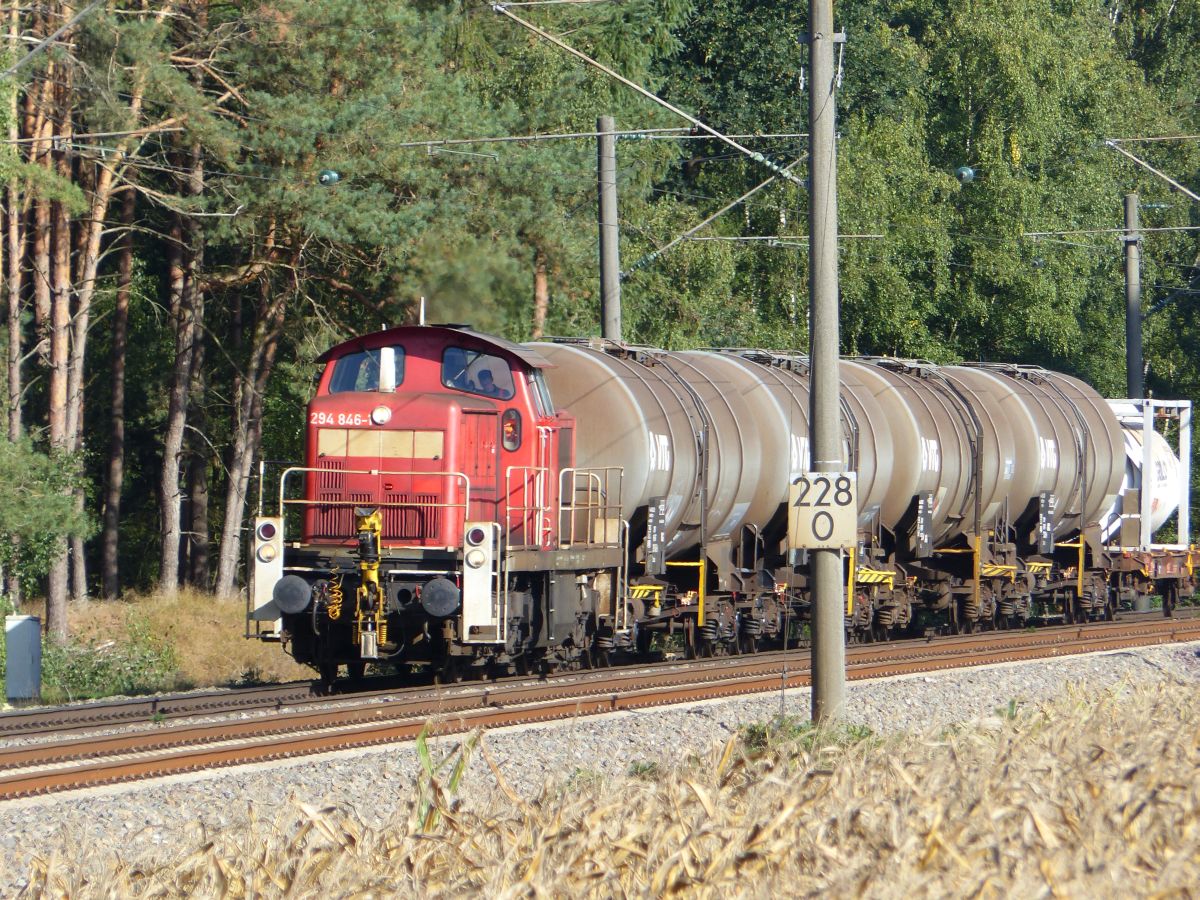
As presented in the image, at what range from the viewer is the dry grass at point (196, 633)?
23.7m

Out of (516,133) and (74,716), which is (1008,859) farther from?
(516,133)

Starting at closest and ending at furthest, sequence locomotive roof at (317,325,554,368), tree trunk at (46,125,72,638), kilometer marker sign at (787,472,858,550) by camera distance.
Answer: kilometer marker sign at (787,472,858,550), locomotive roof at (317,325,554,368), tree trunk at (46,125,72,638)

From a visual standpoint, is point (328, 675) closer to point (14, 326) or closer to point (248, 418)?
point (14, 326)

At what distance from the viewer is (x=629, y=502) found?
1739 cm

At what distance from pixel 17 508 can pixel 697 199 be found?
24694 mm

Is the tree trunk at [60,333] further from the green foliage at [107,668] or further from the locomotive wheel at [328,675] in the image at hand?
the locomotive wheel at [328,675]

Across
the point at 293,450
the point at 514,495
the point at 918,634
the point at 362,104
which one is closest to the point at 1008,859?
the point at 514,495

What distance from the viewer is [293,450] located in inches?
1478

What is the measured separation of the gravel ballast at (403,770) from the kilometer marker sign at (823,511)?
150 centimetres

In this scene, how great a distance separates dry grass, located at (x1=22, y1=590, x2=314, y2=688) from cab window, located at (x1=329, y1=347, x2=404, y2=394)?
7.00m

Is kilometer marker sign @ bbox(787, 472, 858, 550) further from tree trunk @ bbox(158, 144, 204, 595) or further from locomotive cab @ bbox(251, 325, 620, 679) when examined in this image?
tree trunk @ bbox(158, 144, 204, 595)

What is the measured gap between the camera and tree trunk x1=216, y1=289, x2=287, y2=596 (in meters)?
31.8

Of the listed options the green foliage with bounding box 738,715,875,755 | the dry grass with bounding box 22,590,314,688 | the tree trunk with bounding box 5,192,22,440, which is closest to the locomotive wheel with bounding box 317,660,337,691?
the green foliage with bounding box 738,715,875,755

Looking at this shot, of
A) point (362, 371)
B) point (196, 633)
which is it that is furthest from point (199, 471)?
point (362, 371)
